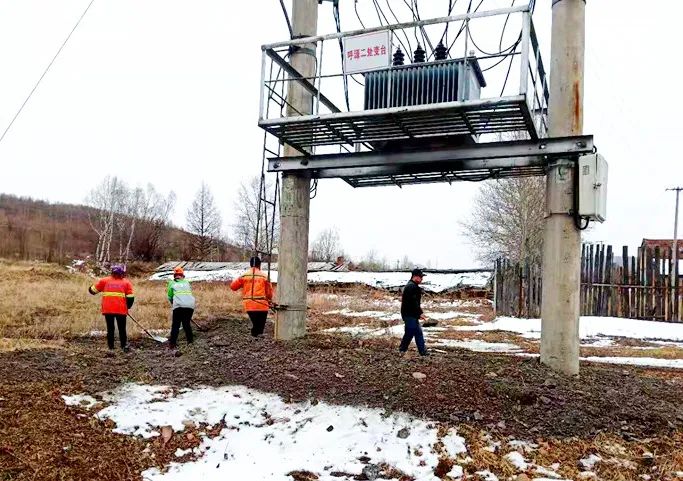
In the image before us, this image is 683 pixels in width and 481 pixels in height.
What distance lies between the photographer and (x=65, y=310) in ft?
61.6

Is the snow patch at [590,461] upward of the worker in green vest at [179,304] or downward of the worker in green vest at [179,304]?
downward

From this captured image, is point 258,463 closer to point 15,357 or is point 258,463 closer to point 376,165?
point 376,165

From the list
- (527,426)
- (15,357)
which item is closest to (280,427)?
(527,426)

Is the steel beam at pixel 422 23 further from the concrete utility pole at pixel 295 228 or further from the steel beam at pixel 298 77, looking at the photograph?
the concrete utility pole at pixel 295 228

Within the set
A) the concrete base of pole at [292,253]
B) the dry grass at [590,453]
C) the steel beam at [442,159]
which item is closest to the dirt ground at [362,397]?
the dry grass at [590,453]

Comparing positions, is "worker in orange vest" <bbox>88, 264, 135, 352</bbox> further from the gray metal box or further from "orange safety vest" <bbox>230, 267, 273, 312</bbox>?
the gray metal box

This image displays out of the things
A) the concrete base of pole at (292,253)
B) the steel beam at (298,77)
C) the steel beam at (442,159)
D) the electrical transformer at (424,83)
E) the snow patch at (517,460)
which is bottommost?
the snow patch at (517,460)

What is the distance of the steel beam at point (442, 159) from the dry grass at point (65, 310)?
7.22 m

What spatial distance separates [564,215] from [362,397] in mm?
3587

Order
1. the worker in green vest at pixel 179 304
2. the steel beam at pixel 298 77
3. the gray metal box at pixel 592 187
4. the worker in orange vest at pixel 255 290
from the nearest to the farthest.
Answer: the gray metal box at pixel 592 187 < the steel beam at pixel 298 77 < the worker in orange vest at pixel 255 290 < the worker in green vest at pixel 179 304

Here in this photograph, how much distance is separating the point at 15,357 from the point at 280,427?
5.12m

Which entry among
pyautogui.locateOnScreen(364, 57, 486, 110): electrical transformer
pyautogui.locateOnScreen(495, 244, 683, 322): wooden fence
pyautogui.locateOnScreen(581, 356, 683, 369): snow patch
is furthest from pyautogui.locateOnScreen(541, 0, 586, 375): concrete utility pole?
pyautogui.locateOnScreen(495, 244, 683, 322): wooden fence

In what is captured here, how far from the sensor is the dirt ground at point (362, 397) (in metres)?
5.00

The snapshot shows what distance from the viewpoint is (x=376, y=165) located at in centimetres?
826
